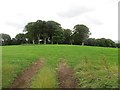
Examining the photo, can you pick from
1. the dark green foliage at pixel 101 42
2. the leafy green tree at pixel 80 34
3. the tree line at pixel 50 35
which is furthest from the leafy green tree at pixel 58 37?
the dark green foliage at pixel 101 42

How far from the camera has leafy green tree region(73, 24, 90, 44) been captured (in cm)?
13962

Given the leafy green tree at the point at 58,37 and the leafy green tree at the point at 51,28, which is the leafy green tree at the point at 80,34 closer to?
the leafy green tree at the point at 58,37

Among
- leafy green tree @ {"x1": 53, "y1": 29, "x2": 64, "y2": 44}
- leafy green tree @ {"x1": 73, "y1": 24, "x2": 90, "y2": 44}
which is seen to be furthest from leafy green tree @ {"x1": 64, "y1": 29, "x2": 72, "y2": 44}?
leafy green tree @ {"x1": 53, "y1": 29, "x2": 64, "y2": 44}

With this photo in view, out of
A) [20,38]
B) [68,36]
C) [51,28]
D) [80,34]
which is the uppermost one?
[51,28]

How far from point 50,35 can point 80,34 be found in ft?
49.6

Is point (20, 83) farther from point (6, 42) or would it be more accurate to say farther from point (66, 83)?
point (6, 42)

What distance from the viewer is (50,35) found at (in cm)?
14038

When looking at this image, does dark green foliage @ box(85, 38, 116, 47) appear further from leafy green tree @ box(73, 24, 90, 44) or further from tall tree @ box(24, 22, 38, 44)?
tall tree @ box(24, 22, 38, 44)

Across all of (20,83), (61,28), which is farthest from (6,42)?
(20,83)

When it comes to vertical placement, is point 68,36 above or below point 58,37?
above

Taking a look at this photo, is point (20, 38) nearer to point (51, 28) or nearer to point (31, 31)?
point (31, 31)

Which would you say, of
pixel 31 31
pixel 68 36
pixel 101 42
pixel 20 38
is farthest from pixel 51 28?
pixel 101 42

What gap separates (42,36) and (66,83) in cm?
12109

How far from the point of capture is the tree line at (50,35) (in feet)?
448
